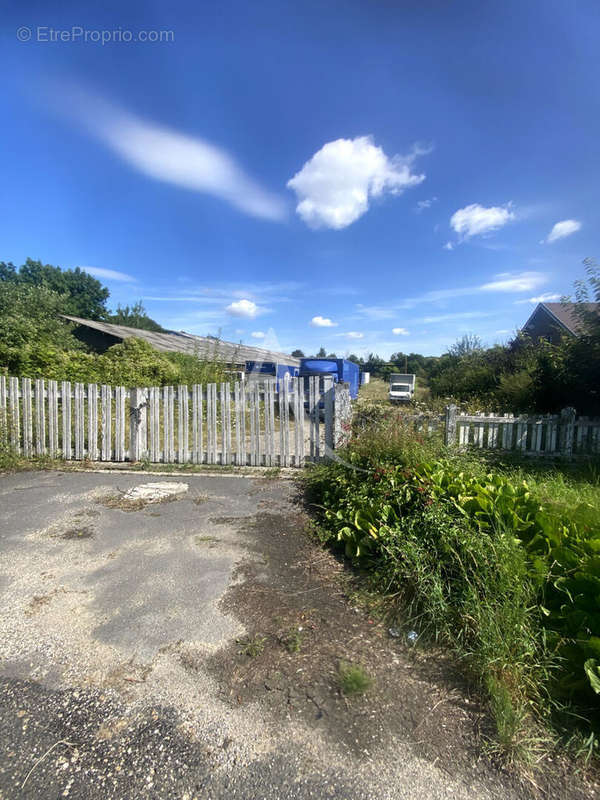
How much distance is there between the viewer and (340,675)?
6.30 ft

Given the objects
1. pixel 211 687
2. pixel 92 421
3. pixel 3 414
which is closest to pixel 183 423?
pixel 92 421

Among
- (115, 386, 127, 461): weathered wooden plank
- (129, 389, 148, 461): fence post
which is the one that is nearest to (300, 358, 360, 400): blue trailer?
(129, 389, 148, 461): fence post

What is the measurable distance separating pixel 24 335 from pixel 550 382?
45.8 ft

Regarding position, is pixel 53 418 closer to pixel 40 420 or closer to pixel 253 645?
pixel 40 420

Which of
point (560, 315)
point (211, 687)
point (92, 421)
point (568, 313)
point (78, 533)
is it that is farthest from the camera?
point (560, 315)

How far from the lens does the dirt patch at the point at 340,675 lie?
62.2 inches

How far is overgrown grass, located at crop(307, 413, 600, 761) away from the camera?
1736 millimetres

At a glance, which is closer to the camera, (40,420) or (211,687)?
(211,687)

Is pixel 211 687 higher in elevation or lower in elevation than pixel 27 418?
lower

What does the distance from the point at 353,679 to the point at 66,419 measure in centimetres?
623

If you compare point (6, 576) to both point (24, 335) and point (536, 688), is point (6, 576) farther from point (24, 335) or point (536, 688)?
point (24, 335)

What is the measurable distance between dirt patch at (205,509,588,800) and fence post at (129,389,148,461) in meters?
4.23

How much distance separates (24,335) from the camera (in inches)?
421

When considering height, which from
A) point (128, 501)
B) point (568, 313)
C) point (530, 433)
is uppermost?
point (568, 313)
